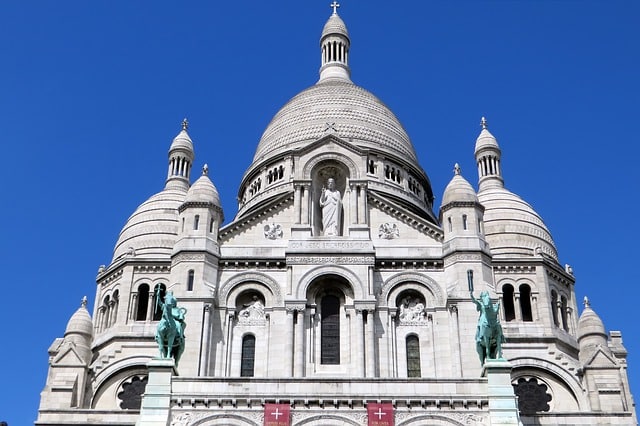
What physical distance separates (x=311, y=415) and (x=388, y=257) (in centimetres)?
1028

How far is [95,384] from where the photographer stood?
4600 cm

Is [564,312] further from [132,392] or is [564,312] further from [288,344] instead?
[132,392]

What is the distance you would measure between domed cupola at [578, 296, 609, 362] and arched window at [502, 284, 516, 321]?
3.44m

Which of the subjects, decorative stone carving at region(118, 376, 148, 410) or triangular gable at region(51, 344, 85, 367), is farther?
decorative stone carving at region(118, 376, 148, 410)

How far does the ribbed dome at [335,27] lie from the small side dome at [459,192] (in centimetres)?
3035

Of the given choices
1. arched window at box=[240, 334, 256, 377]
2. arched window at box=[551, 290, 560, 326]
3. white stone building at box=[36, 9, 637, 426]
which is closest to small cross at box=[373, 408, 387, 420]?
white stone building at box=[36, 9, 637, 426]

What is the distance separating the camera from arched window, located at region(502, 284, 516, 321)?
48781 millimetres

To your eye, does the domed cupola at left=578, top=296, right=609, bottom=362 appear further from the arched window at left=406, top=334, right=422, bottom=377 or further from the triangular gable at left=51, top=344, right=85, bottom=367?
the triangular gable at left=51, top=344, right=85, bottom=367

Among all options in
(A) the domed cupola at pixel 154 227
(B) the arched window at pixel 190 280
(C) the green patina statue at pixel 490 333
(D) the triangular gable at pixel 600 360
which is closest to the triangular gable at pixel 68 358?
(A) the domed cupola at pixel 154 227

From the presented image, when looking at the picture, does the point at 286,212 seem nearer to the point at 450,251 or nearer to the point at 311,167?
the point at 311,167

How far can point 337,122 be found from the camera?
59219 millimetres

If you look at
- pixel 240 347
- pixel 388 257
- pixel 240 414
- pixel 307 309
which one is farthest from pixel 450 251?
pixel 240 414

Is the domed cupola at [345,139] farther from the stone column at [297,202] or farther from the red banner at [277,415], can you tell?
the red banner at [277,415]

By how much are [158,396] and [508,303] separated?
22096 millimetres
